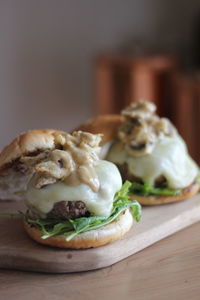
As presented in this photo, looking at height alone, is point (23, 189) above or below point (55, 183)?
below

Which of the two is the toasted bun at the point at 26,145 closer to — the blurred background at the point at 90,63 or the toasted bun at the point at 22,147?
the toasted bun at the point at 22,147

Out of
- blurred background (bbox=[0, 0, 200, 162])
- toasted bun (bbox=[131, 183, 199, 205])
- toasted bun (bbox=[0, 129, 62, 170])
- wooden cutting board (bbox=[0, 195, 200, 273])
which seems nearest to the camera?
wooden cutting board (bbox=[0, 195, 200, 273])

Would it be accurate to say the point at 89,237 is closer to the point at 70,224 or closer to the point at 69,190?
the point at 70,224

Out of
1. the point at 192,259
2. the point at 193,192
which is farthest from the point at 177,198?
the point at 192,259

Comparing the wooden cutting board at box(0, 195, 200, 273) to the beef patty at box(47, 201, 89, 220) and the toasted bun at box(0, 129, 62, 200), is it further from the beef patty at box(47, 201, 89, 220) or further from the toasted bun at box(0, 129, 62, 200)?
the toasted bun at box(0, 129, 62, 200)

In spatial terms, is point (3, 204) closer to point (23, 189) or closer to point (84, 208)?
point (23, 189)

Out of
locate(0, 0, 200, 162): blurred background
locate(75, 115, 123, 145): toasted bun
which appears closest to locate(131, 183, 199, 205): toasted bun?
locate(75, 115, 123, 145): toasted bun

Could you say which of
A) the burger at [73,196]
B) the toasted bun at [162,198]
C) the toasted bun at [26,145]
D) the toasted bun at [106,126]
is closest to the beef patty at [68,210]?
the burger at [73,196]
